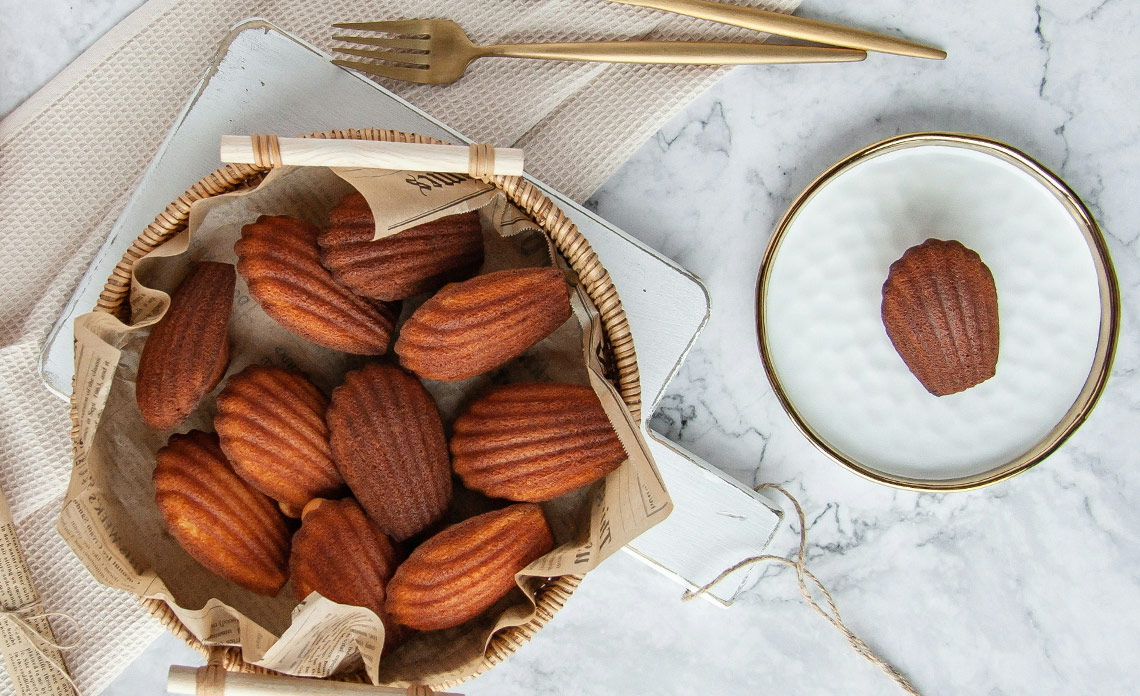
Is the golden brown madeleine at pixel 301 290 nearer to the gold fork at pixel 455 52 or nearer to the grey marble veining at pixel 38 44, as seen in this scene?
the gold fork at pixel 455 52

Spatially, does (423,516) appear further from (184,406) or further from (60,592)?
(60,592)

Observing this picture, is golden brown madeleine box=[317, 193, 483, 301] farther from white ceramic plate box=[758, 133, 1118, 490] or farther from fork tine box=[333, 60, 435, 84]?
white ceramic plate box=[758, 133, 1118, 490]

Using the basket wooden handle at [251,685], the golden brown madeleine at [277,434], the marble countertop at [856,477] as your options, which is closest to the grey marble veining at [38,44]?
the marble countertop at [856,477]

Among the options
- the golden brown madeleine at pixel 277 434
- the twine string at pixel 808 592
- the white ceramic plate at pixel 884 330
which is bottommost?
the twine string at pixel 808 592

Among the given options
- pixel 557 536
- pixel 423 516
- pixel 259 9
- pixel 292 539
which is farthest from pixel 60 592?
pixel 259 9

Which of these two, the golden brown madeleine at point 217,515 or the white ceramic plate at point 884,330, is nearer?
the golden brown madeleine at point 217,515
